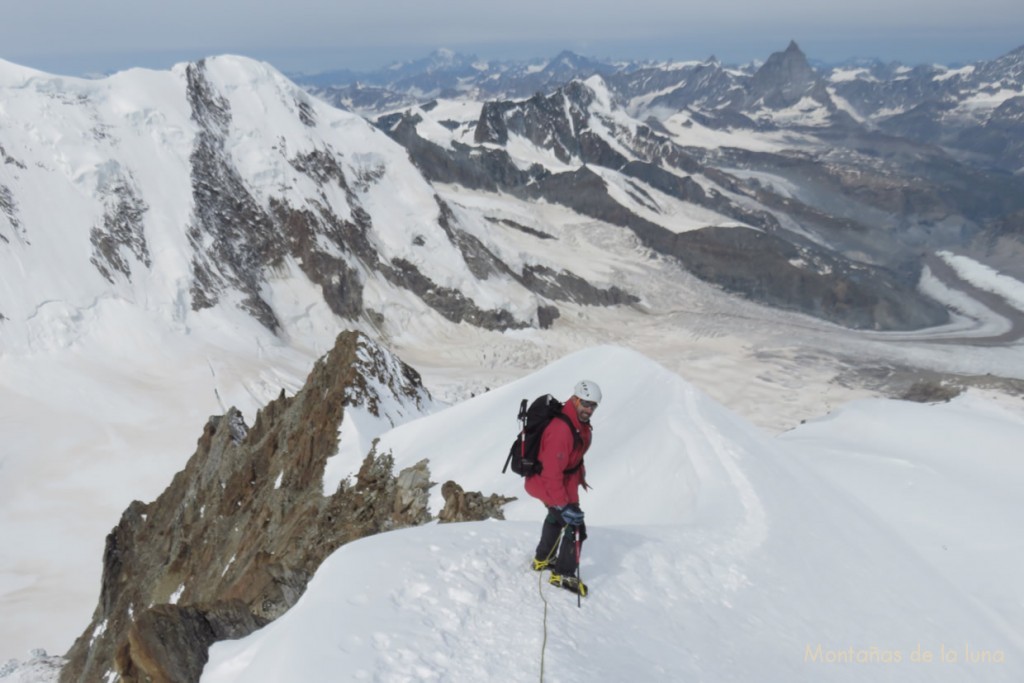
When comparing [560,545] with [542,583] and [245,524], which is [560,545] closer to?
[542,583]

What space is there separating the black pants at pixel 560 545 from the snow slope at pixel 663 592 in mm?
334

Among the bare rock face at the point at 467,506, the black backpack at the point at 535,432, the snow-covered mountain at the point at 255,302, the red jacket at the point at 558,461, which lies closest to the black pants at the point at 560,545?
the red jacket at the point at 558,461

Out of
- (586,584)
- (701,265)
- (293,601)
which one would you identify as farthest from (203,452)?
(701,265)

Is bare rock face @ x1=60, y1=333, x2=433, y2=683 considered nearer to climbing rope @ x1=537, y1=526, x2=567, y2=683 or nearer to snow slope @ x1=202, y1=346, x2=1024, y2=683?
snow slope @ x1=202, y1=346, x2=1024, y2=683

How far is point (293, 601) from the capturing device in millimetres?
10930

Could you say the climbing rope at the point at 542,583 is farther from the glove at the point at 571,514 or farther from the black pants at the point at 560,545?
the glove at the point at 571,514

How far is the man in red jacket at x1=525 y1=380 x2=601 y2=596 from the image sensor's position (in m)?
8.10

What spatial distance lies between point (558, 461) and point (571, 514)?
2.44 feet

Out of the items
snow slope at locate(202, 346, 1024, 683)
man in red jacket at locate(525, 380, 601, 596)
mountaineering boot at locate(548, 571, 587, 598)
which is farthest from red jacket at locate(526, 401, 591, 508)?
snow slope at locate(202, 346, 1024, 683)

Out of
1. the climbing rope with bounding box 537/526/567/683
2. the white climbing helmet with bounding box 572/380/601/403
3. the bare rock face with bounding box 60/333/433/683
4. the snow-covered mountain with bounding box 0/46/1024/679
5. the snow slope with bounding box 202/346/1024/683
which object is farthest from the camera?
the snow-covered mountain with bounding box 0/46/1024/679

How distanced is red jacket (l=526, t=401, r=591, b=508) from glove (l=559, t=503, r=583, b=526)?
74 millimetres

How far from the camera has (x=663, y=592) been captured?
29.7 feet

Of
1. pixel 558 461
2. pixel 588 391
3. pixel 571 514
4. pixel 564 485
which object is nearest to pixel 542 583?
pixel 571 514

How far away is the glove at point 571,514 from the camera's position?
827 cm
